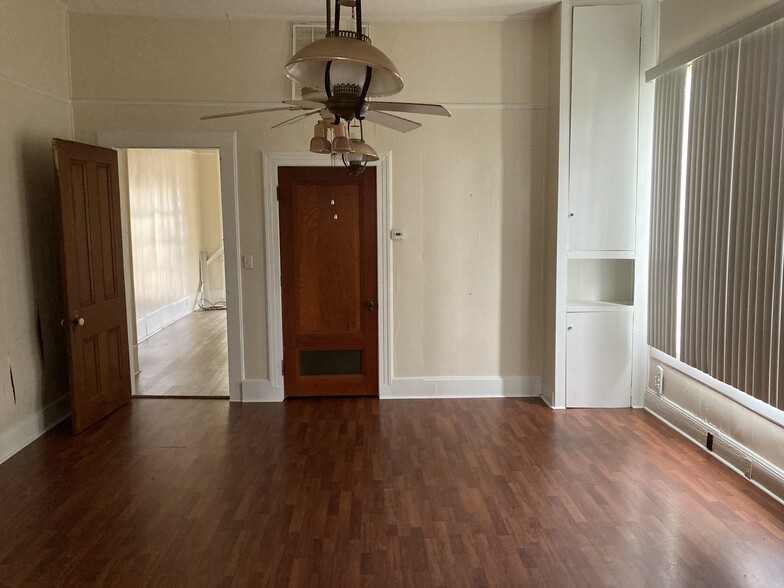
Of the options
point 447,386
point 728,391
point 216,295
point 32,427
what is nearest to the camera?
point 728,391

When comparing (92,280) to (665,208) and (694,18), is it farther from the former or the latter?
(694,18)

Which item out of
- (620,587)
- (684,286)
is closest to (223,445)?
(620,587)

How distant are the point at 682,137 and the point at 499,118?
1552 millimetres

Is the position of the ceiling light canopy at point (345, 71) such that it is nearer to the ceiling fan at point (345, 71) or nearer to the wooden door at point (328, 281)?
the ceiling fan at point (345, 71)

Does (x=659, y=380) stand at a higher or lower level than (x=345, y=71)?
lower

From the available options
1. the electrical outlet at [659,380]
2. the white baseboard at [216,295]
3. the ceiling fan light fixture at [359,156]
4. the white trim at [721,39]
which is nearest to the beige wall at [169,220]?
the white baseboard at [216,295]

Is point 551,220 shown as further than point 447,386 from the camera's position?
No

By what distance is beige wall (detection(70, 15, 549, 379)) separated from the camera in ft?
16.4

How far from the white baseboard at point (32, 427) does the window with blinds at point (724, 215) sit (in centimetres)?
484

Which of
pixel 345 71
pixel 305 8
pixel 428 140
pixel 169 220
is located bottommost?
pixel 169 220

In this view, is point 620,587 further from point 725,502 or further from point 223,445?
point 223,445

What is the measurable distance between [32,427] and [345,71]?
157 inches

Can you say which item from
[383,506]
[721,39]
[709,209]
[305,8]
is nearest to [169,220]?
[305,8]

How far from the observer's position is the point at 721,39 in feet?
12.0
